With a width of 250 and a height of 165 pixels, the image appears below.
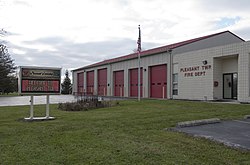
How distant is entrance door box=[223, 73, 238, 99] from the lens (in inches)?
976

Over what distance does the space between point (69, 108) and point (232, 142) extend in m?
12.0

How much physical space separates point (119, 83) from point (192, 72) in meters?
15.8

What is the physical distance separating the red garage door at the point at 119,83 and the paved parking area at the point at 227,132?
29.9 m

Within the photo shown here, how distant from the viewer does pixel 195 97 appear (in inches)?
1075

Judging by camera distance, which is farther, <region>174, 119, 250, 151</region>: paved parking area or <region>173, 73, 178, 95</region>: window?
<region>173, 73, 178, 95</region>: window

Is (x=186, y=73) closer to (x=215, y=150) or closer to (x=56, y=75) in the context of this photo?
(x=56, y=75)

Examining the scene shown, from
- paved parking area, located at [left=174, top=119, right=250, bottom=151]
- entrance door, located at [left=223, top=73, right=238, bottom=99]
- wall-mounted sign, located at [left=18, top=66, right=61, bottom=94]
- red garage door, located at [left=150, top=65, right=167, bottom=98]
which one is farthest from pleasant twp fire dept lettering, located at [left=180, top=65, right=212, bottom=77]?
wall-mounted sign, located at [left=18, top=66, right=61, bottom=94]

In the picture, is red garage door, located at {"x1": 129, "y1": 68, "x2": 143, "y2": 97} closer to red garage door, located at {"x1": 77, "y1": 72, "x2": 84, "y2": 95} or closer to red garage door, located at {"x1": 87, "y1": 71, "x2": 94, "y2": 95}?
red garage door, located at {"x1": 87, "y1": 71, "x2": 94, "y2": 95}

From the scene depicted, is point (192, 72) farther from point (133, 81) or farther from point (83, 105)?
point (83, 105)

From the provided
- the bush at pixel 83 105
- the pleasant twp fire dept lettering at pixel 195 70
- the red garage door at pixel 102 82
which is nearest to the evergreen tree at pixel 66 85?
the red garage door at pixel 102 82

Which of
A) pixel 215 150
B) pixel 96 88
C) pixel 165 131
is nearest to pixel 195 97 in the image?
pixel 165 131

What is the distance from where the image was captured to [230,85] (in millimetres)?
25344

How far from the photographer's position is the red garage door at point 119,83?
41.2 m

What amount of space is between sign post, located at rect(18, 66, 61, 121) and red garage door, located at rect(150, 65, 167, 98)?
19122 millimetres
